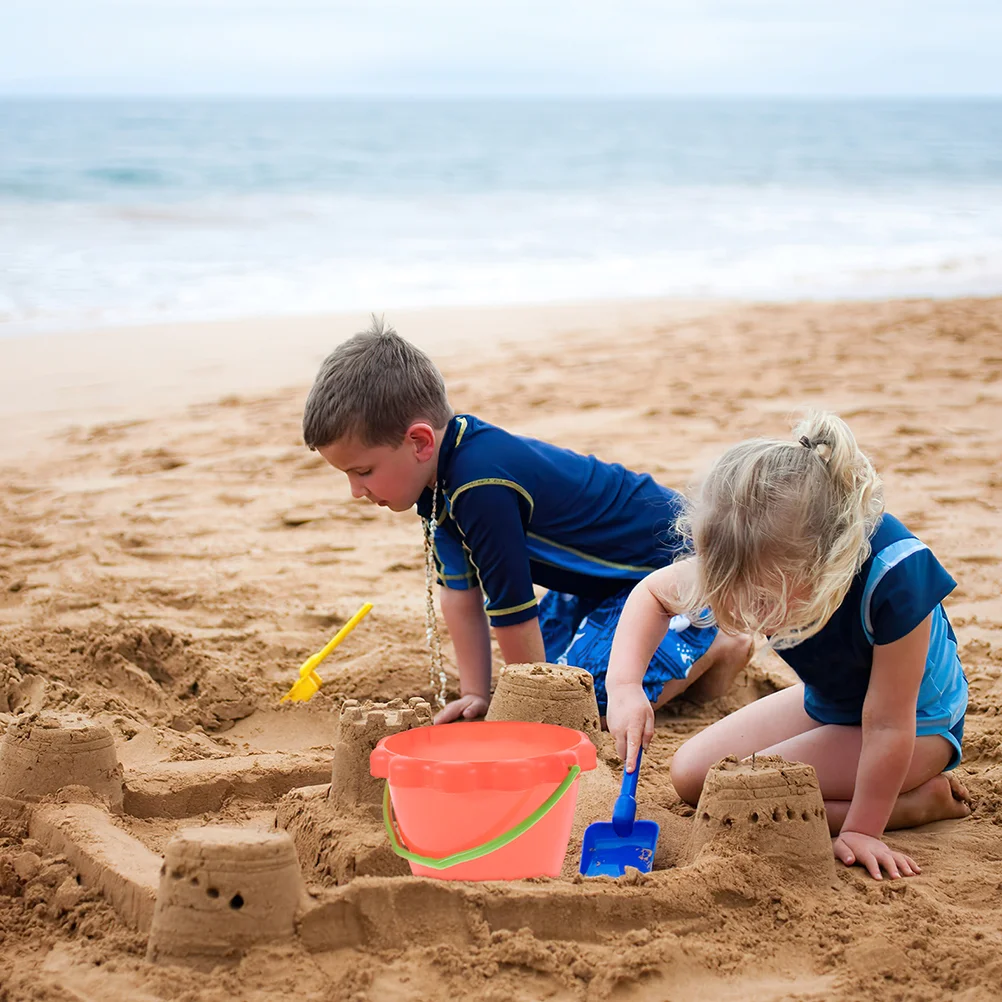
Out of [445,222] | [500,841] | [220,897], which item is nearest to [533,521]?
[500,841]

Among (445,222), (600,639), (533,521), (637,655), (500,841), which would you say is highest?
(445,222)

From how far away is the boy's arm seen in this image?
273 centimetres

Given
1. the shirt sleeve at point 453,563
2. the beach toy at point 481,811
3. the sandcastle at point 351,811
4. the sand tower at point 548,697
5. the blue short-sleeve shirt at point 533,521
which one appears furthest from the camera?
the shirt sleeve at point 453,563

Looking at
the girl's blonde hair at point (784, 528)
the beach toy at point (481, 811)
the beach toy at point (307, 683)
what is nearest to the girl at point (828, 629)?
the girl's blonde hair at point (784, 528)

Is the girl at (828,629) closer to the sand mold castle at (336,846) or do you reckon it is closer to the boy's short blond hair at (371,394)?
the sand mold castle at (336,846)

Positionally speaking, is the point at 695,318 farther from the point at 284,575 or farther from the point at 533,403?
the point at 284,575

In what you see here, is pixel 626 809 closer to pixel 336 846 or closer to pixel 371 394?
pixel 336 846

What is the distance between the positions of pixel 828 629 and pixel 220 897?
3.53 ft

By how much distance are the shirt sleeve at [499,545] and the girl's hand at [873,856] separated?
33.7 inches

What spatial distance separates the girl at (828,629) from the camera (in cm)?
171

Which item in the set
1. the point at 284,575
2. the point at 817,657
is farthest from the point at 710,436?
the point at 817,657

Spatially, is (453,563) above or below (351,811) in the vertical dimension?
above

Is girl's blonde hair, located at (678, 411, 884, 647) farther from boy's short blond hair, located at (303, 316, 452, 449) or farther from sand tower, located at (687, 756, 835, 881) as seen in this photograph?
boy's short blond hair, located at (303, 316, 452, 449)

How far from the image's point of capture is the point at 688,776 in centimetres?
214
